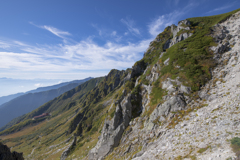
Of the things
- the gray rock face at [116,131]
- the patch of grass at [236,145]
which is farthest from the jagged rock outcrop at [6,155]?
the patch of grass at [236,145]

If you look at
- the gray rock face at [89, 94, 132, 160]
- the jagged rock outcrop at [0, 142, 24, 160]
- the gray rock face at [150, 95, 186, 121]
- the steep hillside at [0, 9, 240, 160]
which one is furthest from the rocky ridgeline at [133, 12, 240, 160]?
the jagged rock outcrop at [0, 142, 24, 160]

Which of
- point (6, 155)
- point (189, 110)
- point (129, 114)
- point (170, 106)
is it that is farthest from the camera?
point (129, 114)

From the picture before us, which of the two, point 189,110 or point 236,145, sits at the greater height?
point 189,110

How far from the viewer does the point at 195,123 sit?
1409 centimetres

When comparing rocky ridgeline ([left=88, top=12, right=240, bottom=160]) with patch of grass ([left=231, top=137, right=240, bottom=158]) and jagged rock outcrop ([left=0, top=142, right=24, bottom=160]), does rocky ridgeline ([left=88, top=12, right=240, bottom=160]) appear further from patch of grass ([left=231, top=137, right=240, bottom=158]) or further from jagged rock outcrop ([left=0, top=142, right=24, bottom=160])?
jagged rock outcrop ([left=0, top=142, right=24, bottom=160])

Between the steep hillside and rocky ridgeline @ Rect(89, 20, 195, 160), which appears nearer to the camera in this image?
the steep hillside

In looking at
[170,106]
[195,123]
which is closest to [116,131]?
[170,106]

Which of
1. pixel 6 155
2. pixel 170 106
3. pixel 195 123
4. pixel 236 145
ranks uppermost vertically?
pixel 170 106

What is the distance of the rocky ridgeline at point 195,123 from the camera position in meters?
11.0

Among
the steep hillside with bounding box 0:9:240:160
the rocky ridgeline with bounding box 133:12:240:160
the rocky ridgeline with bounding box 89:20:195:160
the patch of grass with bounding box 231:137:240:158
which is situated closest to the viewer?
the patch of grass with bounding box 231:137:240:158

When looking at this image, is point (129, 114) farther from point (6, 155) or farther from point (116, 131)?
point (6, 155)

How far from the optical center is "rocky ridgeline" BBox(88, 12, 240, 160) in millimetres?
10961

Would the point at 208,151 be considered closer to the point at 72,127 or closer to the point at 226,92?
the point at 226,92

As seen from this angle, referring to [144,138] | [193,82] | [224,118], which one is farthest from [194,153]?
[193,82]
